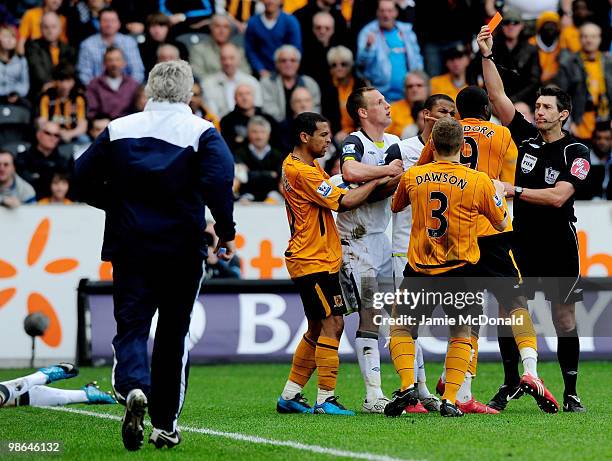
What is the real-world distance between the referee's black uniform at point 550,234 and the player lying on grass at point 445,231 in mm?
1171

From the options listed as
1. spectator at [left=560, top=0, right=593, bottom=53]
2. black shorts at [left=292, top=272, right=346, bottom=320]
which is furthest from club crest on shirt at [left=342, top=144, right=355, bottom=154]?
spectator at [left=560, top=0, right=593, bottom=53]

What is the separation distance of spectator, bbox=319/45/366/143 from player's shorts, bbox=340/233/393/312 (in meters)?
8.01

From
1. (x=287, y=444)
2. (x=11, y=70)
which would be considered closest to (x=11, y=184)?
(x=11, y=70)

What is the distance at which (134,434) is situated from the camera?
24.3ft

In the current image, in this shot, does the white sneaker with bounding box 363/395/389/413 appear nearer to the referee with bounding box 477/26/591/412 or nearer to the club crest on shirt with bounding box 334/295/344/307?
the club crest on shirt with bounding box 334/295/344/307

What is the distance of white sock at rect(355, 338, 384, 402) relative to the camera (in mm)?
9938

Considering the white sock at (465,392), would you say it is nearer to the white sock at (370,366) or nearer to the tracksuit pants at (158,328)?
the white sock at (370,366)

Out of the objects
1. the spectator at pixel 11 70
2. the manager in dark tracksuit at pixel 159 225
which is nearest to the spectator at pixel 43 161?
the spectator at pixel 11 70

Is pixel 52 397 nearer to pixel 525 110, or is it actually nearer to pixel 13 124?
pixel 13 124

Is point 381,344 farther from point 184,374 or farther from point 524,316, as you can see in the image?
point 184,374

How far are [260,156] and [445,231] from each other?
829 centimetres

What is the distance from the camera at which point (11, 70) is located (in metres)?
17.9

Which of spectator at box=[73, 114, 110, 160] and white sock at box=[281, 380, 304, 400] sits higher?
spectator at box=[73, 114, 110, 160]

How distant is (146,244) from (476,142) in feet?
10.7
